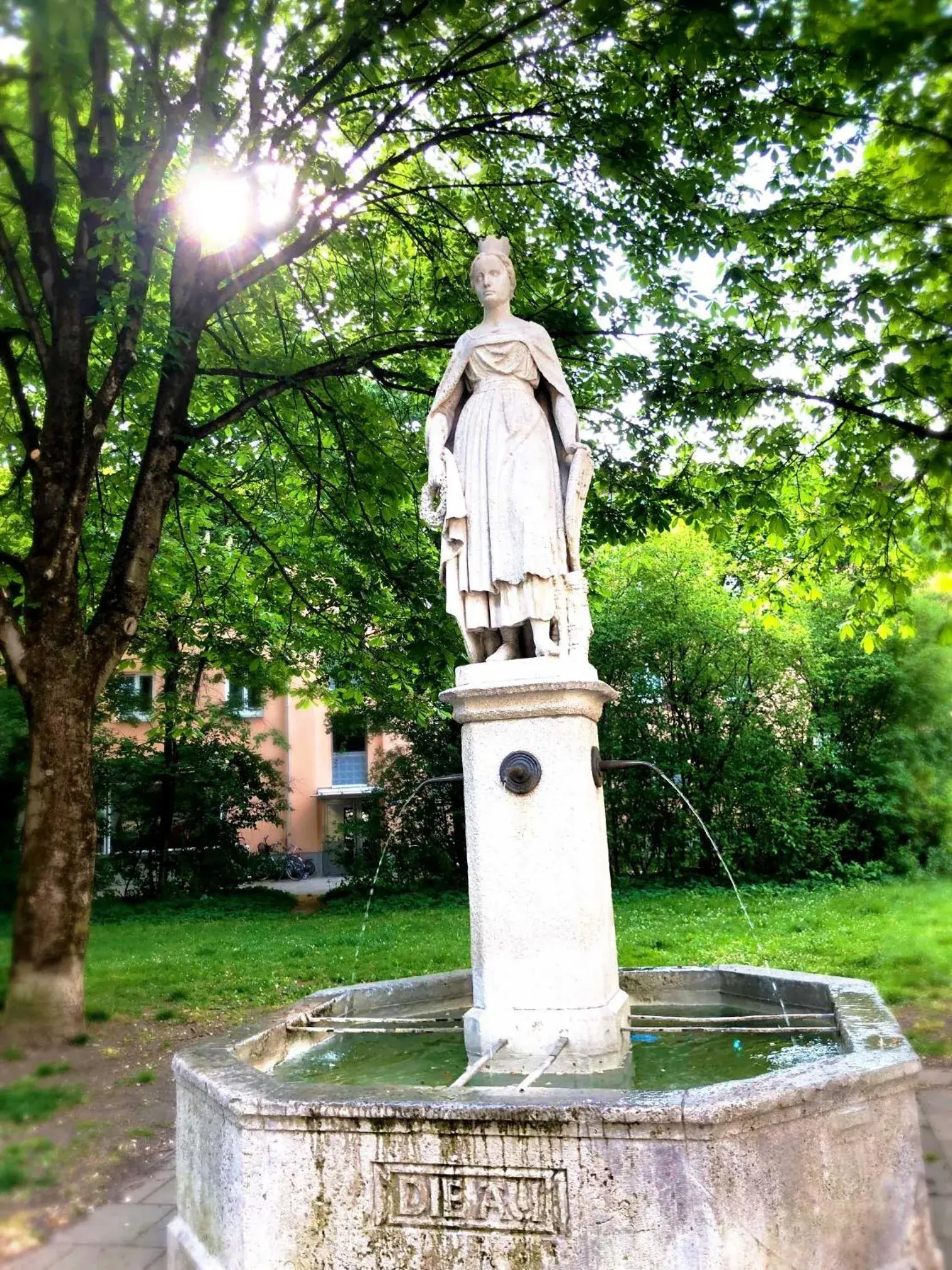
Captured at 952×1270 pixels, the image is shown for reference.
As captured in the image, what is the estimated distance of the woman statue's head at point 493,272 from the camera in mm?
5438

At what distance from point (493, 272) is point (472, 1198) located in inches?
175

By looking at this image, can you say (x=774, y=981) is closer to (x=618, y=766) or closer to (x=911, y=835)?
(x=618, y=766)

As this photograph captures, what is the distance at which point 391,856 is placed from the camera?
20125 mm

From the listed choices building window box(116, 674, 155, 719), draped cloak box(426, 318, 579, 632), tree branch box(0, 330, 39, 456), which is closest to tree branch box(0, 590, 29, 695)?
tree branch box(0, 330, 39, 456)

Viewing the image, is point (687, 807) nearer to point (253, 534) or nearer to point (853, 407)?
point (853, 407)

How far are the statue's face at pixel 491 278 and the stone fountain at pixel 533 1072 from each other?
19 mm

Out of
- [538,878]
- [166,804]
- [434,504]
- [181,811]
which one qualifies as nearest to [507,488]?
[434,504]

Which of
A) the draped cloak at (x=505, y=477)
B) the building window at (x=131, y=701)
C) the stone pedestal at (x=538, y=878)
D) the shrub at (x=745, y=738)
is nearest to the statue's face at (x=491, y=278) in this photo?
the draped cloak at (x=505, y=477)

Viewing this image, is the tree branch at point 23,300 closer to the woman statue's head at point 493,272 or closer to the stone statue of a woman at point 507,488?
the stone statue of a woman at point 507,488

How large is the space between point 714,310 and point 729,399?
→ 4.84ft

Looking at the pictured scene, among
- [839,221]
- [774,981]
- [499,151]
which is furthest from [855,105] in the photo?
[774,981]

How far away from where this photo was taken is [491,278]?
5.44 m

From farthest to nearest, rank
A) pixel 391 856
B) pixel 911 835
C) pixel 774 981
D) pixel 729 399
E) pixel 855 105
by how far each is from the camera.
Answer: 1. pixel 391 856
2. pixel 911 835
3. pixel 729 399
4. pixel 855 105
5. pixel 774 981

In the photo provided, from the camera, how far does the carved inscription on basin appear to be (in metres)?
3.10
